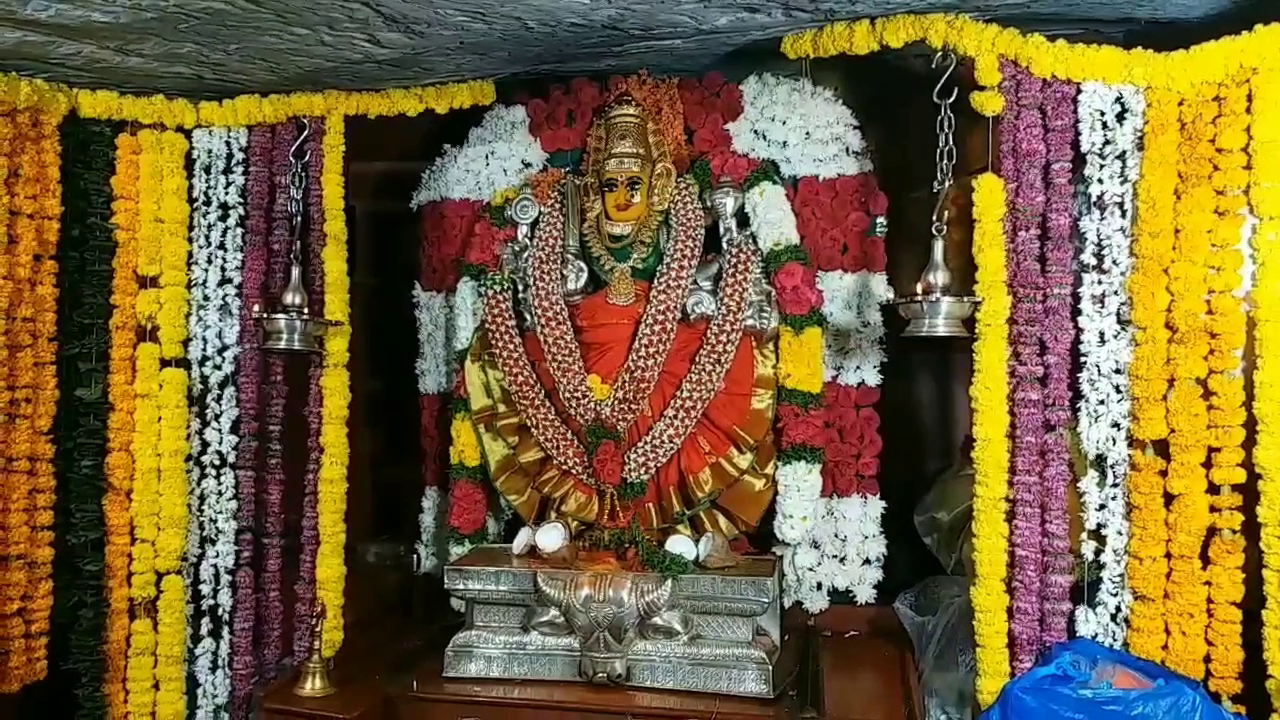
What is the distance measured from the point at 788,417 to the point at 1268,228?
133cm

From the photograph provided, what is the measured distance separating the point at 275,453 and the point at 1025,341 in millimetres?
2188

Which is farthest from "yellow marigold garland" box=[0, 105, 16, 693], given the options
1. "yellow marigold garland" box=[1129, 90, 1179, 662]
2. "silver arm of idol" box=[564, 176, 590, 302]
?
"yellow marigold garland" box=[1129, 90, 1179, 662]

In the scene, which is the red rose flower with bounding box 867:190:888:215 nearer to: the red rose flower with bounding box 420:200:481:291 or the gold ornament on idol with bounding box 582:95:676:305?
the gold ornament on idol with bounding box 582:95:676:305

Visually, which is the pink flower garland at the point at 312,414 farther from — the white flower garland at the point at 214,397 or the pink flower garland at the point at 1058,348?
the pink flower garland at the point at 1058,348

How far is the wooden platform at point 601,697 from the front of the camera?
2.75 meters

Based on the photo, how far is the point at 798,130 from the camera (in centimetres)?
334

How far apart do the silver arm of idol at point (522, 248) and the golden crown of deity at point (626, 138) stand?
0.92 feet

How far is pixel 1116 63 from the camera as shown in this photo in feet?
8.55

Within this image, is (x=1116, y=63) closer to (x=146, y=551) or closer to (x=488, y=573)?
(x=488, y=573)

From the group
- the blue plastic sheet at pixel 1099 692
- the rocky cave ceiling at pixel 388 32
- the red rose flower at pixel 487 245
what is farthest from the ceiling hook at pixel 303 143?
the blue plastic sheet at pixel 1099 692

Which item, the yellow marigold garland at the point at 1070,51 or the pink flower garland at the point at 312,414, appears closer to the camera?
the yellow marigold garland at the point at 1070,51

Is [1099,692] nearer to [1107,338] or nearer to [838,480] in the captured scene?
[1107,338]

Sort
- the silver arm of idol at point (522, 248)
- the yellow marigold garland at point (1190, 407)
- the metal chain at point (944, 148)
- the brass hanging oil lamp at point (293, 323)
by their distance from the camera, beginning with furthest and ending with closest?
1. the silver arm of idol at point (522, 248)
2. the brass hanging oil lamp at point (293, 323)
3. the metal chain at point (944, 148)
4. the yellow marigold garland at point (1190, 407)

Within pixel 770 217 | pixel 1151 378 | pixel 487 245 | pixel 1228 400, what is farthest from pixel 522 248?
pixel 1228 400
